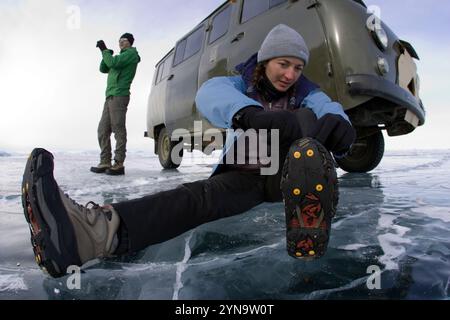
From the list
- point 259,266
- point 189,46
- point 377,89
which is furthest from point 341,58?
point 189,46

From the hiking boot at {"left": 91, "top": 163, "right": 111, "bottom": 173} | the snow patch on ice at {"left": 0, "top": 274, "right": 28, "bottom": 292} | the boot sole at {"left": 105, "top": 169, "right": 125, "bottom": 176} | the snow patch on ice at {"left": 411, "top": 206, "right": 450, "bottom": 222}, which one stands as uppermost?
the hiking boot at {"left": 91, "top": 163, "right": 111, "bottom": 173}

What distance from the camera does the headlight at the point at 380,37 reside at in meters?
2.86

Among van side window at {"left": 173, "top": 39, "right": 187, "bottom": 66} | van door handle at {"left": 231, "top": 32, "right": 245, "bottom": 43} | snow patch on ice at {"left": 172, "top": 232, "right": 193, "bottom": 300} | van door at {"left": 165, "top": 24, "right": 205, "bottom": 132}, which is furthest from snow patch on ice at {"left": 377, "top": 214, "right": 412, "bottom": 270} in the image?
van side window at {"left": 173, "top": 39, "right": 187, "bottom": 66}

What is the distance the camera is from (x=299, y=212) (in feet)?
3.88

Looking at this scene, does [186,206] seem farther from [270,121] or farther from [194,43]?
[194,43]

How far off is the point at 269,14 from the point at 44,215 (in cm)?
292

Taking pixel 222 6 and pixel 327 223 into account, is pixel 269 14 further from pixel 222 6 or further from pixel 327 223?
pixel 327 223

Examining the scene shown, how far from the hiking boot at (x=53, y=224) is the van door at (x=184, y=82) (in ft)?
11.9

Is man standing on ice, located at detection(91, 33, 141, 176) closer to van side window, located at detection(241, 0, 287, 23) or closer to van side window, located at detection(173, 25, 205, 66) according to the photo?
van side window, located at detection(173, 25, 205, 66)

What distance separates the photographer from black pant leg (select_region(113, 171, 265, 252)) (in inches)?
49.7

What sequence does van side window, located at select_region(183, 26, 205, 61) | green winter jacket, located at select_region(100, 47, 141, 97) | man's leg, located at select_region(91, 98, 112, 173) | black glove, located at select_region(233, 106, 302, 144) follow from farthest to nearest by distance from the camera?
1. man's leg, located at select_region(91, 98, 112, 173)
2. van side window, located at select_region(183, 26, 205, 61)
3. green winter jacket, located at select_region(100, 47, 141, 97)
4. black glove, located at select_region(233, 106, 302, 144)

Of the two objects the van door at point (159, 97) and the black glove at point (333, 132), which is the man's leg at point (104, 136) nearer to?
the van door at point (159, 97)

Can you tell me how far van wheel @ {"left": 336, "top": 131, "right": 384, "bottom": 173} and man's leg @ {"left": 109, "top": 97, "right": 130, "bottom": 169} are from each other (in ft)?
9.97
